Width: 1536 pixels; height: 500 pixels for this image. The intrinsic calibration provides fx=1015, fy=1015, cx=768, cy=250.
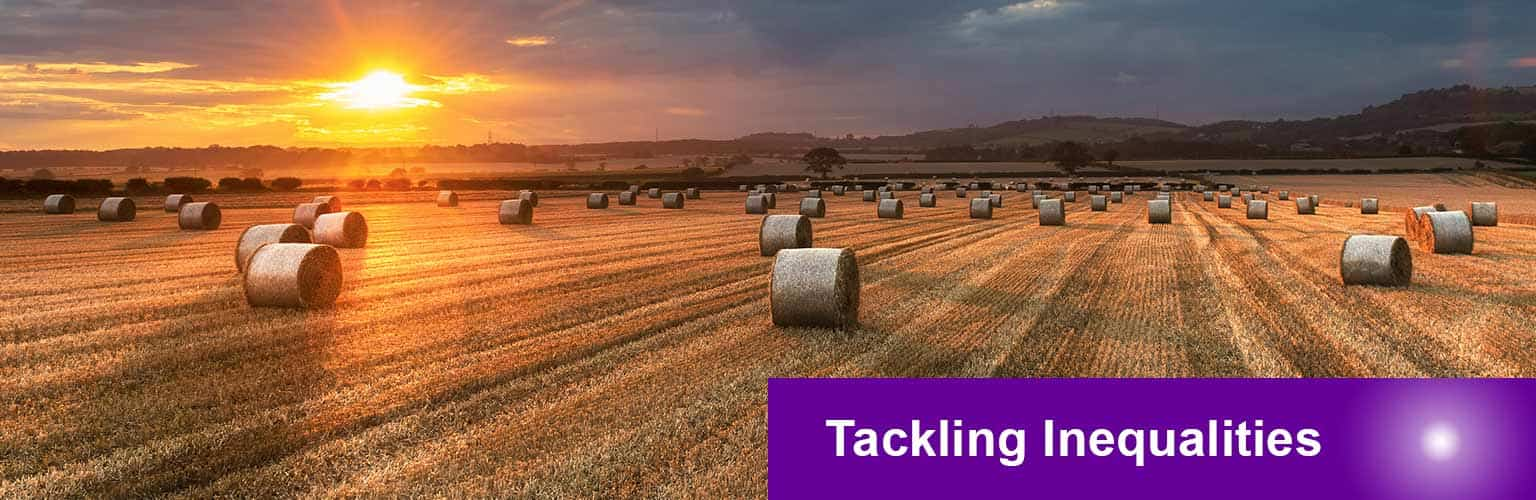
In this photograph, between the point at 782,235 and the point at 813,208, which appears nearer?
the point at 782,235

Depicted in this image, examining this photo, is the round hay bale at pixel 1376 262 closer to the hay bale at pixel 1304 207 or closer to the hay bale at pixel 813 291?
the hay bale at pixel 813 291

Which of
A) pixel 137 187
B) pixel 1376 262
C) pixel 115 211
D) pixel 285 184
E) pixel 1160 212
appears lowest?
pixel 1160 212

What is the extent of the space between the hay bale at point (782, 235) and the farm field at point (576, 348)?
76 cm

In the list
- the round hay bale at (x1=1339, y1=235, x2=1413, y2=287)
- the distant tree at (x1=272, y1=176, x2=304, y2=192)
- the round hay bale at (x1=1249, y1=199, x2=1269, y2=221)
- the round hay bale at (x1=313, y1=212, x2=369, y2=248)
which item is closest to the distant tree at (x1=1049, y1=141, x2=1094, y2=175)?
the round hay bale at (x1=1249, y1=199, x2=1269, y2=221)

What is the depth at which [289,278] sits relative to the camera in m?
13.9

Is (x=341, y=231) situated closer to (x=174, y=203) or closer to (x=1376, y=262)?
(x=174, y=203)

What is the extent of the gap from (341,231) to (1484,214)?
33.4m

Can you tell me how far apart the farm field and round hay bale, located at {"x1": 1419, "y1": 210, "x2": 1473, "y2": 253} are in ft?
2.12

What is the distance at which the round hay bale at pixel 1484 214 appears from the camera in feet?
103

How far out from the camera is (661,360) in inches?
412

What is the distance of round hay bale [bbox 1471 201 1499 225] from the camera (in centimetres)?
3141

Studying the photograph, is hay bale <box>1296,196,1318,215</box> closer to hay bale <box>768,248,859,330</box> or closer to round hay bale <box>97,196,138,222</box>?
hay bale <box>768,248,859,330</box>

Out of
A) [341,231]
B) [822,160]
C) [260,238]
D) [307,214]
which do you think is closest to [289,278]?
[260,238]

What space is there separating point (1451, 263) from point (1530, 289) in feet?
13.8
